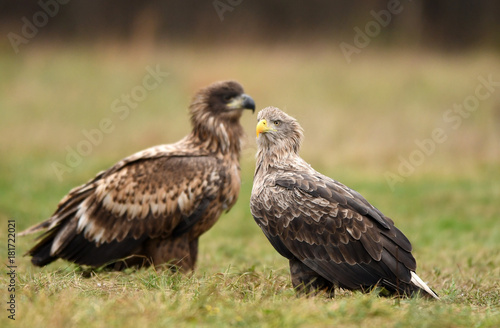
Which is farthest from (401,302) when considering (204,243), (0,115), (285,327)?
(0,115)

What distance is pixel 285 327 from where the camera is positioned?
4.00 metres

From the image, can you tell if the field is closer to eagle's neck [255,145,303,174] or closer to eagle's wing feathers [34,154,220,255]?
eagle's wing feathers [34,154,220,255]

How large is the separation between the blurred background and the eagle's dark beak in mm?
3040

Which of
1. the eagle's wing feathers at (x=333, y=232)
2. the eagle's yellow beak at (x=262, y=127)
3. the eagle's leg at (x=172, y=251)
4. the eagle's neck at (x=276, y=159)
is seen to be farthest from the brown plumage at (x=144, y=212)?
the eagle's wing feathers at (x=333, y=232)

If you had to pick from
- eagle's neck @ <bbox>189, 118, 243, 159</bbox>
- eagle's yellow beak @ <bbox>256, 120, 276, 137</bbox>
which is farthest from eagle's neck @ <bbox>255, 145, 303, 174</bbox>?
eagle's neck @ <bbox>189, 118, 243, 159</bbox>

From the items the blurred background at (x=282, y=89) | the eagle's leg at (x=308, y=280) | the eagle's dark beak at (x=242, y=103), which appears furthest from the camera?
the blurred background at (x=282, y=89)

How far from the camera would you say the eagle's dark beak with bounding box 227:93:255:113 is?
7.24 meters

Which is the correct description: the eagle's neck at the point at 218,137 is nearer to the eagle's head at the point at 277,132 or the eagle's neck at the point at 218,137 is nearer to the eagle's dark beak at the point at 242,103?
the eagle's dark beak at the point at 242,103

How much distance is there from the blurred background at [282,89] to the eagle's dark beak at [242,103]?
3.04m

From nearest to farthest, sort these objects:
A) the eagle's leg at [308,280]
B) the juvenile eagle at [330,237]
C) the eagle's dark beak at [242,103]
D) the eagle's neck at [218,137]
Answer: the juvenile eagle at [330,237] → the eagle's leg at [308,280] → the eagle's neck at [218,137] → the eagle's dark beak at [242,103]

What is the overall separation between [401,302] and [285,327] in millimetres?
1112

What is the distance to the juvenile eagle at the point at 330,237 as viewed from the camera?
510 cm

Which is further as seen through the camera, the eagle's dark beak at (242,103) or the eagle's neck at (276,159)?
the eagle's dark beak at (242,103)

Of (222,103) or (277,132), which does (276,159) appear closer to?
(277,132)
